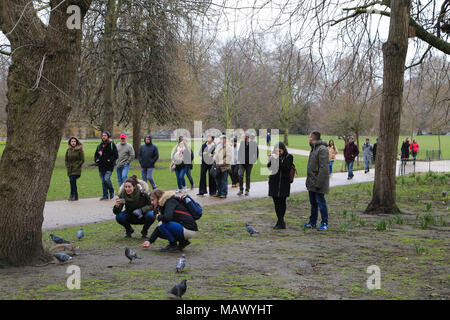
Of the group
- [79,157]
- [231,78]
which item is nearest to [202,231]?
[79,157]

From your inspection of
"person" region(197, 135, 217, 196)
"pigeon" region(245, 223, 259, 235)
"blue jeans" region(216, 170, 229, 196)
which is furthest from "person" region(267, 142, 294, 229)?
"person" region(197, 135, 217, 196)

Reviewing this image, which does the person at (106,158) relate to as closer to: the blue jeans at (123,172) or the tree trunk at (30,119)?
the blue jeans at (123,172)

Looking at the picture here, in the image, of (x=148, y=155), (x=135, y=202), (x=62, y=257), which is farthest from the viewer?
(x=148, y=155)

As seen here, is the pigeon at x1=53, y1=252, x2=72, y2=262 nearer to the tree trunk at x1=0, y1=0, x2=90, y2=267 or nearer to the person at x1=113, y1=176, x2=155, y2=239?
the tree trunk at x1=0, y1=0, x2=90, y2=267

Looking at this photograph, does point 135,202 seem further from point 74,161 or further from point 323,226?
point 74,161

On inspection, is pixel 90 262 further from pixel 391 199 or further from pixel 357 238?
pixel 391 199

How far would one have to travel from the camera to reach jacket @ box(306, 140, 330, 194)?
31.0ft

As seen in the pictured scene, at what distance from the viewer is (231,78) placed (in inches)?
2040

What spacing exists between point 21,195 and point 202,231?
149 inches

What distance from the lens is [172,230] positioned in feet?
24.2

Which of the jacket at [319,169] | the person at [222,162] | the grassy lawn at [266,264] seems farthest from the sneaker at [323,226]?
the person at [222,162]

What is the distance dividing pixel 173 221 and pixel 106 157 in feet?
23.4

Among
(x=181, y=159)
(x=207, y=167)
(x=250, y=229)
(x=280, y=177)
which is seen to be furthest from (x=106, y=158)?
(x=250, y=229)

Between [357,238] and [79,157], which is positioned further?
[79,157]
